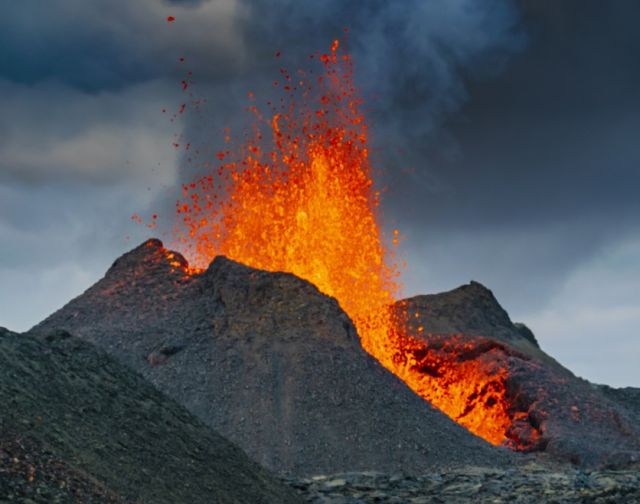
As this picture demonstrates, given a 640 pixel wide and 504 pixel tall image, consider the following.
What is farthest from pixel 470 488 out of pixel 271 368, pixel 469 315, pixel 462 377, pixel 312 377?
pixel 469 315

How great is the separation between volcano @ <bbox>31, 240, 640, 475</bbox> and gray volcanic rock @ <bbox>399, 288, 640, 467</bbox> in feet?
0.23

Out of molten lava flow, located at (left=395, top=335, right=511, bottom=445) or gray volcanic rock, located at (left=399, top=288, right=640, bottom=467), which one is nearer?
gray volcanic rock, located at (left=399, top=288, right=640, bottom=467)

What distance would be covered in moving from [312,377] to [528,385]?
1114 cm

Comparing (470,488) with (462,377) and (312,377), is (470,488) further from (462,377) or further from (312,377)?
(462,377)

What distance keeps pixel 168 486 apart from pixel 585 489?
9838mm

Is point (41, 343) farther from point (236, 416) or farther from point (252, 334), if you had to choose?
point (252, 334)

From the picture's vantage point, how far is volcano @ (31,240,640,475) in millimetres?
24969

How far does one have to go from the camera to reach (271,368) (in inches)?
1076

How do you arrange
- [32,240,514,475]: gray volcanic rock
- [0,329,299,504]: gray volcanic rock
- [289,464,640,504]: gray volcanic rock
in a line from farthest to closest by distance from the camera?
[32,240,514,475]: gray volcanic rock
[289,464,640,504]: gray volcanic rock
[0,329,299,504]: gray volcanic rock

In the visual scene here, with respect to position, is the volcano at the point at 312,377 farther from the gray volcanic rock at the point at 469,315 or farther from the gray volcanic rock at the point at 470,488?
the gray volcanic rock at the point at 470,488

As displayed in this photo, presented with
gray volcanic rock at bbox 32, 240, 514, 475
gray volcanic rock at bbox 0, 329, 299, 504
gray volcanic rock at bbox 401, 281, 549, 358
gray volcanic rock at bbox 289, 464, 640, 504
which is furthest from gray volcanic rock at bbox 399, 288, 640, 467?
gray volcanic rock at bbox 0, 329, 299, 504

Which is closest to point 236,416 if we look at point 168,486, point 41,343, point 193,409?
point 193,409

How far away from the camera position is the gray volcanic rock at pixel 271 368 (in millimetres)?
24609

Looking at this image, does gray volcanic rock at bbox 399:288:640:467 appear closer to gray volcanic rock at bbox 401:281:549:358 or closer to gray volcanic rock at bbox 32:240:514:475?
gray volcanic rock at bbox 401:281:549:358
